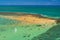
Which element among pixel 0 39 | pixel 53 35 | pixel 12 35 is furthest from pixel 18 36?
pixel 53 35

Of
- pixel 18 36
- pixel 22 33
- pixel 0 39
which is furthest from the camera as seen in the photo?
pixel 22 33

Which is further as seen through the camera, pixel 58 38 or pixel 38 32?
pixel 38 32

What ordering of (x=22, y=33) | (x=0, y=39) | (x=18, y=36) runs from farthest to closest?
(x=22, y=33)
(x=18, y=36)
(x=0, y=39)

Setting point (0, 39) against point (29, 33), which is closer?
point (0, 39)

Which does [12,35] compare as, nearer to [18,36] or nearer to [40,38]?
[18,36]

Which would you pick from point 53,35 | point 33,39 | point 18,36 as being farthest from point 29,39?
point 53,35

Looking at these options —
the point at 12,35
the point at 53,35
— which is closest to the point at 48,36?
the point at 53,35

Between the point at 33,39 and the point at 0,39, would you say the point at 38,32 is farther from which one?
Answer: the point at 0,39
